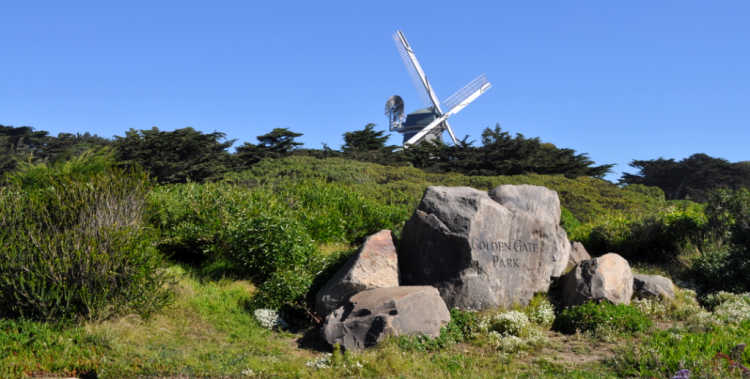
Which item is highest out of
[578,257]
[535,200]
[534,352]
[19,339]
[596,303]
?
[535,200]

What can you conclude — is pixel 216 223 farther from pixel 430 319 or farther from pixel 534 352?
pixel 534 352

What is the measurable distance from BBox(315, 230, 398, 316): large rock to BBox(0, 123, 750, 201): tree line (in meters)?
17.9

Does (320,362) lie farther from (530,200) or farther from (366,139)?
(366,139)

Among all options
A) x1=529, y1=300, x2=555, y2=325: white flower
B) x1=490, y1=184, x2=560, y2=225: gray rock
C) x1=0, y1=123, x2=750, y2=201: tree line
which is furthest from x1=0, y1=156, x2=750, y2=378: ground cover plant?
x1=0, y1=123, x2=750, y2=201: tree line

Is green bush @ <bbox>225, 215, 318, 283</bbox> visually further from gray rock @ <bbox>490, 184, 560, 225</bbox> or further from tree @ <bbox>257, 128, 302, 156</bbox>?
tree @ <bbox>257, 128, 302, 156</bbox>

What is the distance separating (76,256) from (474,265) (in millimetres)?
6524

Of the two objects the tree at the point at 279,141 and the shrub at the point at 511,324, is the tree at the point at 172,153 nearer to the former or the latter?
the tree at the point at 279,141

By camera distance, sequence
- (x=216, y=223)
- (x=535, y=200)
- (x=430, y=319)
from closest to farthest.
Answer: (x=430, y=319) → (x=535, y=200) → (x=216, y=223)

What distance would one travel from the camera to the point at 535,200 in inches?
437

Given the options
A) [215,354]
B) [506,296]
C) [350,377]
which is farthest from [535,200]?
[215,354]

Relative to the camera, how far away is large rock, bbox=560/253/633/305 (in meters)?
9.84

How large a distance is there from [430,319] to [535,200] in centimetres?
404

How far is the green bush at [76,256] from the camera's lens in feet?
26.6

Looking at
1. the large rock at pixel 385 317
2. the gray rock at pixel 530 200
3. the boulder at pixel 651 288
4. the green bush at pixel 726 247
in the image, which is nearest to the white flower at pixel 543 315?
the gray rock at pixel 530 200
